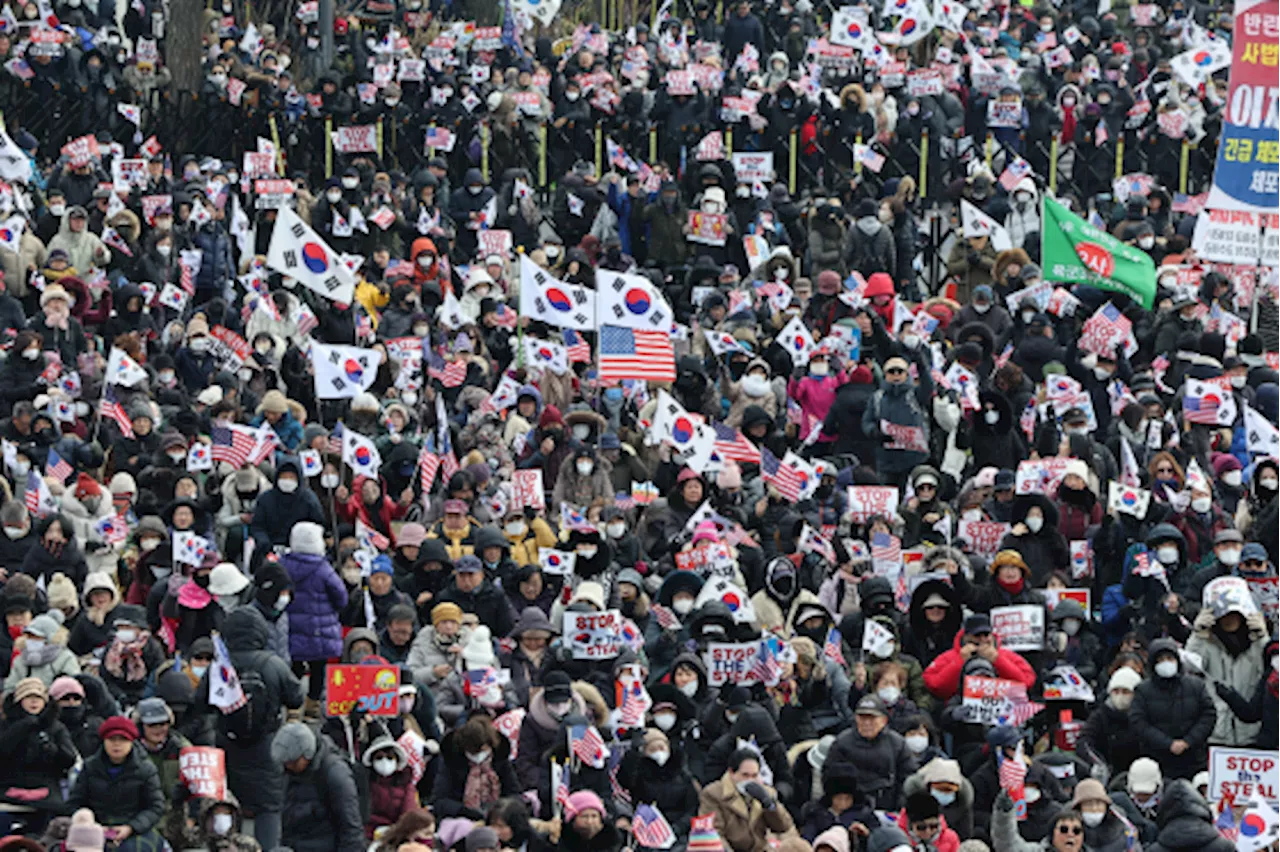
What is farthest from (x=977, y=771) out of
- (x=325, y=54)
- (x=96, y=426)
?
(x=325, y=54)

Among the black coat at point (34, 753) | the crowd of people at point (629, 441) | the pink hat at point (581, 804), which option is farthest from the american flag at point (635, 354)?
the black coat at point (34, 753)

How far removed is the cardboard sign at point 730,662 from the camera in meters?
18.7

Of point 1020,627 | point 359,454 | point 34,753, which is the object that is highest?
point 34,753

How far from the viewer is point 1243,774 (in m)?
17.5

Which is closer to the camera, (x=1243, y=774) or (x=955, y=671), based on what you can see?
(x=1243, y=774)

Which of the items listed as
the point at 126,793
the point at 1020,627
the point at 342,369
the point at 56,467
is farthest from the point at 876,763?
the point at 56,467

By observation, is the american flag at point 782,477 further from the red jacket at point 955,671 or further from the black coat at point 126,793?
the black coat at point 126,793

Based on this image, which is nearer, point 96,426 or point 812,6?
point 96,426

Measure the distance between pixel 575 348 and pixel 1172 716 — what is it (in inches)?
292

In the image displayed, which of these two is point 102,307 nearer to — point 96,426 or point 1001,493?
point 96,426

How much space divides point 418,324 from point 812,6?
11.9 metres

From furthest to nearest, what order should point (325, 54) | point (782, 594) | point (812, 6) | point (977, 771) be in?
point (812, 6) → point (325, 54) → point (782, 594) → point (977, 771)

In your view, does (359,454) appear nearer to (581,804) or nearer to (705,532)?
(705,532)

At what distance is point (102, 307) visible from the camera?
84.5 ft
